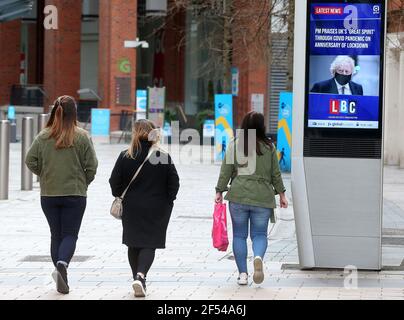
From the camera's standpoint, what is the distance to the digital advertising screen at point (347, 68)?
34.0ft

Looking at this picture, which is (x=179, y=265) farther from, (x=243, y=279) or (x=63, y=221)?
(x=63, y=221)

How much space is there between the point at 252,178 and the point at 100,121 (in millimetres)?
27605

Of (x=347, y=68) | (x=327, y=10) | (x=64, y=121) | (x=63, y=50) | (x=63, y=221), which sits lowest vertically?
(x=63, y=221)

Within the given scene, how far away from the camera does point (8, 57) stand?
5059cm

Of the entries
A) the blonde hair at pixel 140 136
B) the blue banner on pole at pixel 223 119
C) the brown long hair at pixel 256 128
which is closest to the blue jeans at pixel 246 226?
the brown long hair at pixel 256 128

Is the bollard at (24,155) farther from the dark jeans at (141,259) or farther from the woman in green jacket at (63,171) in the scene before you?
the dark jeans at (141,259)

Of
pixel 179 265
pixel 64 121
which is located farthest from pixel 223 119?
pixel 64 121

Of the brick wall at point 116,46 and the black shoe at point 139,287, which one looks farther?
the brick wall at point 116,46

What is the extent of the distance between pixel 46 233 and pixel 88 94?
3430 cm

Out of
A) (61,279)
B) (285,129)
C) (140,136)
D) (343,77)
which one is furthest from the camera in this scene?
(285,129)

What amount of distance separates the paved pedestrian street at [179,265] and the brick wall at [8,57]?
3394 cm

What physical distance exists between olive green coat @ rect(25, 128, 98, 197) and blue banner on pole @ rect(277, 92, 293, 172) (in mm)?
15286

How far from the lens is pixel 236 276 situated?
10.4 m
